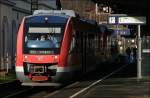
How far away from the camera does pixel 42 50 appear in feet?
79.6

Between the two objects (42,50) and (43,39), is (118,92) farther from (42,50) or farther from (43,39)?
(43,39)

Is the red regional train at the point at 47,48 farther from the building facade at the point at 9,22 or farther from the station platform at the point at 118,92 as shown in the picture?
the building facade at the point at 9,22

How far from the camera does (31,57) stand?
79.0 ft

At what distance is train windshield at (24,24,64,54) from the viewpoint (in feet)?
79.5

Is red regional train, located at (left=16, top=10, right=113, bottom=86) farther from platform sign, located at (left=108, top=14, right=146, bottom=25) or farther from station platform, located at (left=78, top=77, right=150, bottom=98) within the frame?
platform sign, located at (left=108, top=14, right=146, bottom=25)

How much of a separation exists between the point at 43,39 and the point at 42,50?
1.68 feet

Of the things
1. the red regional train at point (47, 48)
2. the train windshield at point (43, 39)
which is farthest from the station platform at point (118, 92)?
the train windshield at point (43, 39)

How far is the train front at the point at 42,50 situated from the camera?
23844 millimetres

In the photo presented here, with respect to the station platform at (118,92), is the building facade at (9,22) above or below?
above

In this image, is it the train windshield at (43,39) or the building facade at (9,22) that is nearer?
the train windshield at (43,39)

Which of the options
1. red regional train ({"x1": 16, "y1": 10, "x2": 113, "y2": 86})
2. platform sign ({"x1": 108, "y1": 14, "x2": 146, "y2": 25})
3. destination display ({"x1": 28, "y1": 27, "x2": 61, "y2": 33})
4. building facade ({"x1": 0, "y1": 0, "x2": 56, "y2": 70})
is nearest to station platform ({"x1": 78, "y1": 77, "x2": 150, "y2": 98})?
red regional train ({"x1": 16, "y1": 10, "x2": 113, "y2": 86})

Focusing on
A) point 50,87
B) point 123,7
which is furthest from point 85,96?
point 123,7

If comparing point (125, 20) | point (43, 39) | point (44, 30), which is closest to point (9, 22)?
point (125, 20)

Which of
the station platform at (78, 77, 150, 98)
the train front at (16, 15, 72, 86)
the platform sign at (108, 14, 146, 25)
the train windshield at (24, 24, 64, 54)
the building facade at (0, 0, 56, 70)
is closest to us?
the station platform at (78, 77, 150, 98)
